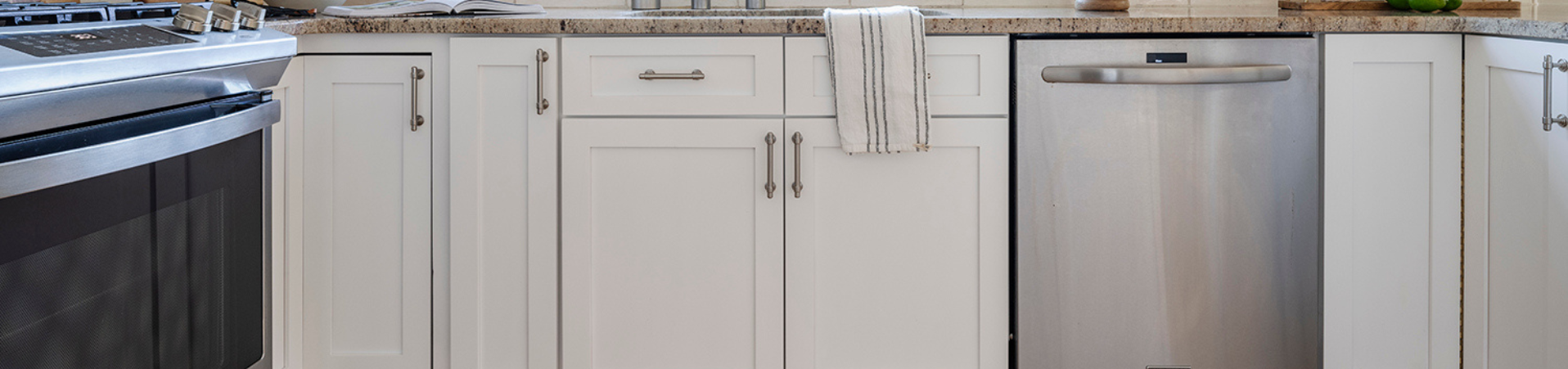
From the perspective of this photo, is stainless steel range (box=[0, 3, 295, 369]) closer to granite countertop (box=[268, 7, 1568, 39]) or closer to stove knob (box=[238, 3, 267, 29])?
stove knob (box=[238, 3, 267, 29])

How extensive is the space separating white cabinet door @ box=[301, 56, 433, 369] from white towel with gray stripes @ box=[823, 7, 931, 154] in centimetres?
69

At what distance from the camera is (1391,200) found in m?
1.74

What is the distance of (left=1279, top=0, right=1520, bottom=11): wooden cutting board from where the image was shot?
2086 mm

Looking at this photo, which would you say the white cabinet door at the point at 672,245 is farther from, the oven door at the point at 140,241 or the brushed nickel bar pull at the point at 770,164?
the oven door at the point at 140,241

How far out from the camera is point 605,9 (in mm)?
2396

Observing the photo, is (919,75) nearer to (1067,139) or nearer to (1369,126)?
(1067,139)

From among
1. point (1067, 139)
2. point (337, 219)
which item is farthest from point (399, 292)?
point (1067, 139)

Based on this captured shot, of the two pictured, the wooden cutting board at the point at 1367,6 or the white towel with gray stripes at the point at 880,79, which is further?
the wooden cutting board at the point at 1367,6

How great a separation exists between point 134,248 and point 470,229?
0.78 metres

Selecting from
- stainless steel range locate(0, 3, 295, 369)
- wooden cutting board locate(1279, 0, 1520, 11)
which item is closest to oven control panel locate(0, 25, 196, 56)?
stainless steel range locate(0, 3, 295, 369)

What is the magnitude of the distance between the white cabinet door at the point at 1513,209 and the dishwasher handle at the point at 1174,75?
30 cm

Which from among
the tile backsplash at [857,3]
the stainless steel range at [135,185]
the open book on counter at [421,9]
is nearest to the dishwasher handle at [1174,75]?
the tile backsplash at [857,3]

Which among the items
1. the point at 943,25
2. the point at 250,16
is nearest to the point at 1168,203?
the point at 943,25

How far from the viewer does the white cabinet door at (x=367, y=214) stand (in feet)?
5.70
